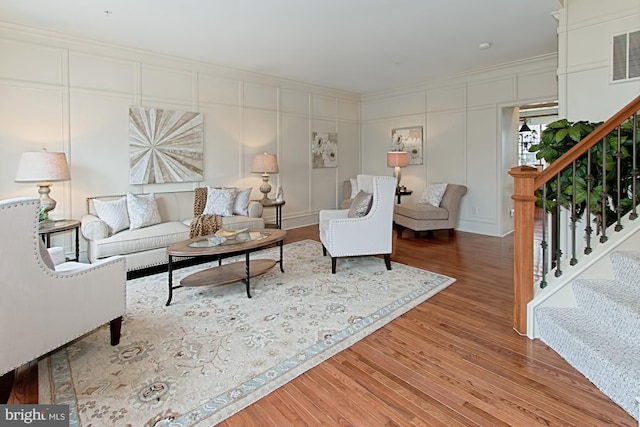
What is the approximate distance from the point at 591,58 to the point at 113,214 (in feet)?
17.3

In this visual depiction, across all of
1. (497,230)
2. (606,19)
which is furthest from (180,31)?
(497,230)

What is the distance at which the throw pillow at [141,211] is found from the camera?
4.18 meters

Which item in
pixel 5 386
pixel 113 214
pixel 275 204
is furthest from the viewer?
pixel 275 204

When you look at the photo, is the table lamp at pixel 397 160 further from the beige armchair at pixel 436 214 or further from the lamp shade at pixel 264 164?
the lamp shade at pixel 264 164

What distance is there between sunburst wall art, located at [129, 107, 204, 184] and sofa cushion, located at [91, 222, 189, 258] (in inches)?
37.2

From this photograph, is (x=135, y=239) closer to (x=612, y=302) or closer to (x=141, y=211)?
(x=141, y=211)

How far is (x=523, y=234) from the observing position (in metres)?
2.33

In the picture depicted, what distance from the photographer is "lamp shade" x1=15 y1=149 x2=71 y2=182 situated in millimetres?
3541

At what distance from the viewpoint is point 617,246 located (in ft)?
7.46

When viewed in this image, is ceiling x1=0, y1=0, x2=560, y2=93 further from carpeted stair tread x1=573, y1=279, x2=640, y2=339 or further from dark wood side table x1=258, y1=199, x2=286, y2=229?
carpeted stair tread x1=573, y1=279, x2=640, y2=339

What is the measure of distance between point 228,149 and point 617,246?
16.1ft

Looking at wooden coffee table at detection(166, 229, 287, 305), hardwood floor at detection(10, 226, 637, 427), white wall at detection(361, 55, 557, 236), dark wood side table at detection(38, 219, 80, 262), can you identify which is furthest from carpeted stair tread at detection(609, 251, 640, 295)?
dark wood side table at detection(38, 219, 80, 262)

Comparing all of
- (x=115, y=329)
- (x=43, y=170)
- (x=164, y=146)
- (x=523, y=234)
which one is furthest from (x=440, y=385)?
(x=164, y=146)

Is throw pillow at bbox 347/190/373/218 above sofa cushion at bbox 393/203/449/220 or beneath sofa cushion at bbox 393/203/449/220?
above
